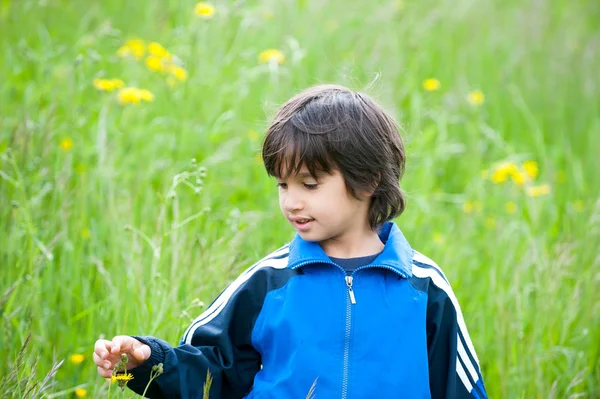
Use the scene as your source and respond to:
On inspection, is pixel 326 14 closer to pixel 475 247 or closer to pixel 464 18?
pixel 464 18

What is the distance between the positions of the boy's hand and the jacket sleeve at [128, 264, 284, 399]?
4 centimetres

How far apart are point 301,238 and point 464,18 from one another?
4.43 metres

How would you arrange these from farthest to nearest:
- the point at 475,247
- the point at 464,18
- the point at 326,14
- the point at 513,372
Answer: the point at 464,18
the point at 326,14
the point at 475,247
the point at 513,372

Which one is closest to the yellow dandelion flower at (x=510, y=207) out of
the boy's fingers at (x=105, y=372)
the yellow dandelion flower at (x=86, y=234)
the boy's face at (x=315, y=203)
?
the yellow dandelion flower at (x=86, y=234)

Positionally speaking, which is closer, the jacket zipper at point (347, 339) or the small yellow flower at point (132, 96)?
the jacket zipper at point (347, 339)

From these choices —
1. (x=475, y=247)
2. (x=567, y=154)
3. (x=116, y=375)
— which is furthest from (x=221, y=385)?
(x=567, y=154)

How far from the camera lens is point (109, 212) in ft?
10.4

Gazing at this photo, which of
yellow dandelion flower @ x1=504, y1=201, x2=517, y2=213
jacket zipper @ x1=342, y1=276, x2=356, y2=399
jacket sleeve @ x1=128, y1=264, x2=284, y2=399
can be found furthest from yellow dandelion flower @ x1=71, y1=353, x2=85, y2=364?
yellow dandelion flower @ x1=504, y1=201, x2=517, y2=213

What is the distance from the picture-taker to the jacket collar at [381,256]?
7.05 ft

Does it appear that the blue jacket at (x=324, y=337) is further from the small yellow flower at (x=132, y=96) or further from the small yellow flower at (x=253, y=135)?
the small yellow flower at (x=253, y=135)

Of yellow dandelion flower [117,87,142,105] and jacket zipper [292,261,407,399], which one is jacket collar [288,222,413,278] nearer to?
jacket zipper [292,261,407,399]

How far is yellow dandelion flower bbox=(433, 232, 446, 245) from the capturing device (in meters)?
3.69

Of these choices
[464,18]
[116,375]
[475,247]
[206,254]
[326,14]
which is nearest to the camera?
[116,375]

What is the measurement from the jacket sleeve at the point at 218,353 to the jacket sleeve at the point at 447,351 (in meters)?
0.43
